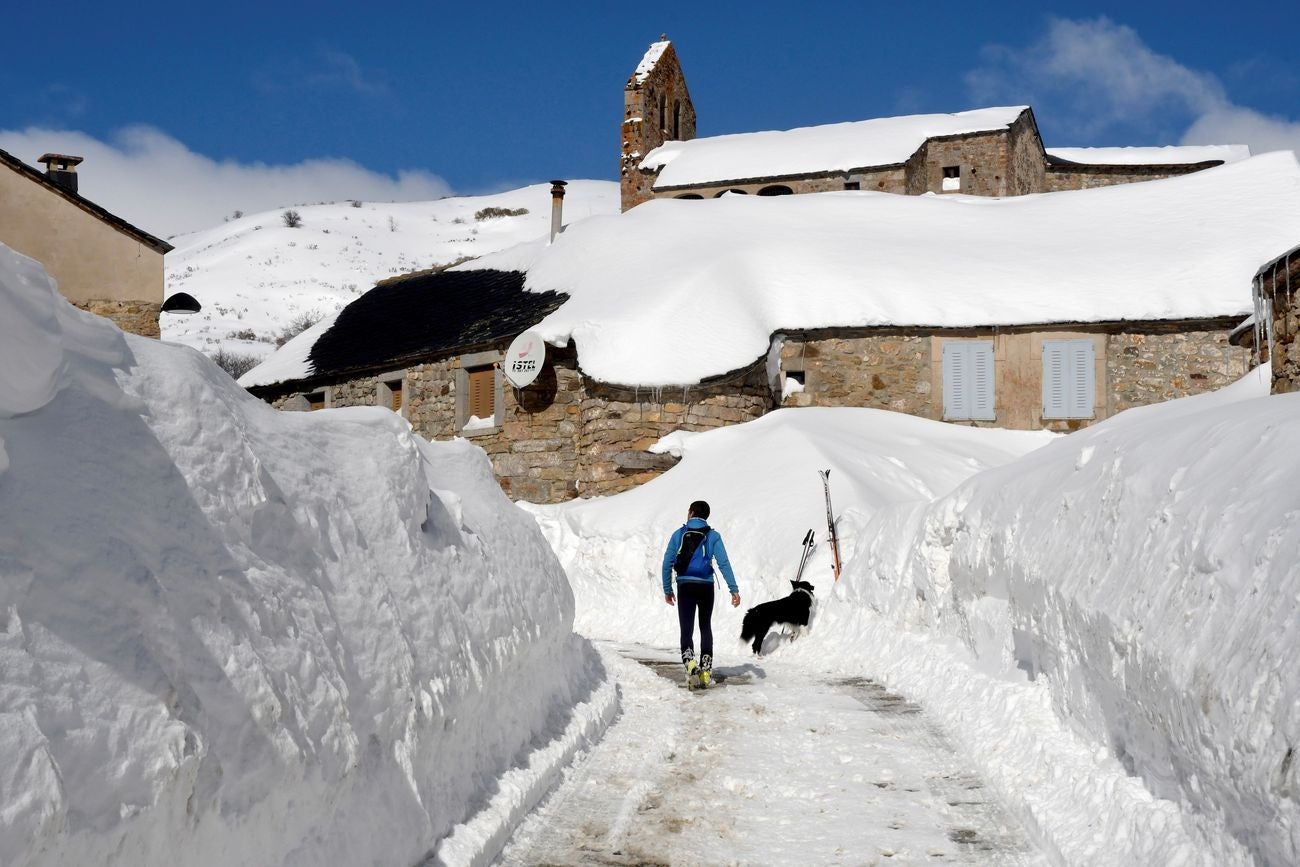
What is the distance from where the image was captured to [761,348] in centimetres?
2134

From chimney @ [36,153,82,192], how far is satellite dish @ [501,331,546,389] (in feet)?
25.5

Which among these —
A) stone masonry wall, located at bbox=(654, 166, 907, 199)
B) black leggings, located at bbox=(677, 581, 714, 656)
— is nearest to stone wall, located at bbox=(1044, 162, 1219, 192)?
stone masonry wall, located at bbox=(654, 166, 907, 199)

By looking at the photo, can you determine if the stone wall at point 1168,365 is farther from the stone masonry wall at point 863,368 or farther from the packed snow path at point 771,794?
the packed snow path at point 771,794

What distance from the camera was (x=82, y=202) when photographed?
17.7 m

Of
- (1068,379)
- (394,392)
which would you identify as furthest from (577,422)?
(1068,379)

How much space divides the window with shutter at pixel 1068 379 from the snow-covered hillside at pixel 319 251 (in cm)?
4849

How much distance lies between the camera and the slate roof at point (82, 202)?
56.0 ft

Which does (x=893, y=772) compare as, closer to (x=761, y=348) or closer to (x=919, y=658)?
(x=919, y=658)

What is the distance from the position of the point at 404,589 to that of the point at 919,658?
578 cm

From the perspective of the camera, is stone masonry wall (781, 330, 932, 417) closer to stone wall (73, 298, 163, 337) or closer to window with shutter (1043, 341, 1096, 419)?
window with shutter (1043, 341, 1096, 419)

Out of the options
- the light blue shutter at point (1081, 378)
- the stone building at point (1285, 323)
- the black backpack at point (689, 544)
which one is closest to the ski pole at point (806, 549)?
the black backpack at point (689, 544)

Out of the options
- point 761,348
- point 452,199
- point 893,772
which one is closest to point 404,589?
point 893,772

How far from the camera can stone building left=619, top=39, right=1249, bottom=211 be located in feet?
117

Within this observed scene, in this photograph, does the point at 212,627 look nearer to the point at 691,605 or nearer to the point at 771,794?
the point at 771,794
